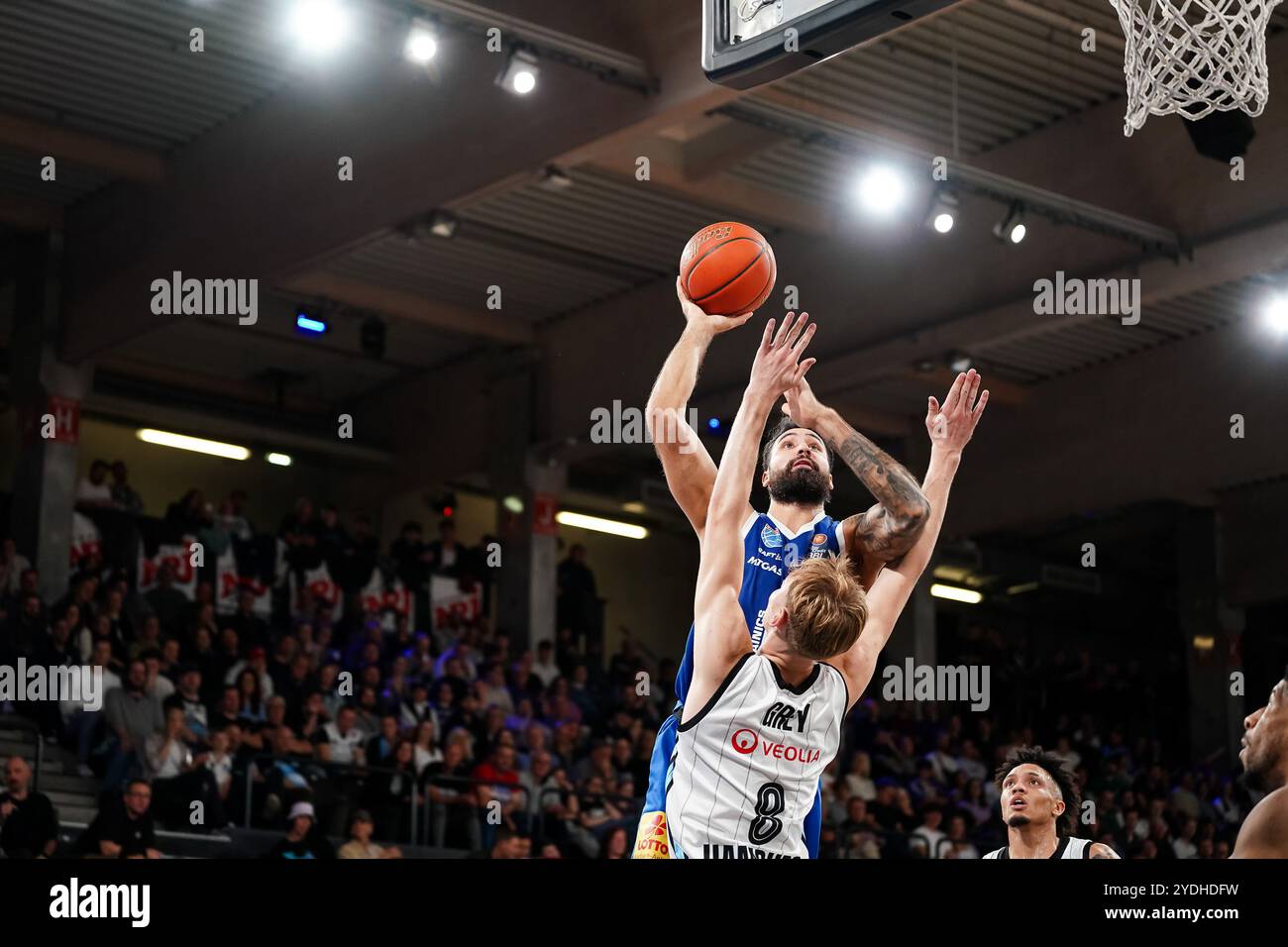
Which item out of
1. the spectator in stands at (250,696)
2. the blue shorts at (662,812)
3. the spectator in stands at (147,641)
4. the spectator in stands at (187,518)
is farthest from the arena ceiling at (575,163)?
the blue shorts at (662,812)

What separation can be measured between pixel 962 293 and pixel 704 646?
11.7 metres

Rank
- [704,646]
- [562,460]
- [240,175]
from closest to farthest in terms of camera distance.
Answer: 1. [704,646]
2. [240,175]
3. [562,460]

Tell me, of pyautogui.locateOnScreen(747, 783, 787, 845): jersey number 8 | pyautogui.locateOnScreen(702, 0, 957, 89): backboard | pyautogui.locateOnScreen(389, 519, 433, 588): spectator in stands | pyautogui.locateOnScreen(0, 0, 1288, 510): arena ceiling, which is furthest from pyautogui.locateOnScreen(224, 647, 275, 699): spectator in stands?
pyautogui.locateOnScreen(747, 783, 787, 845): jersey number 8

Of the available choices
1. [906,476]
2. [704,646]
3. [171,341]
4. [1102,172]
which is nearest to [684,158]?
[1102,172]

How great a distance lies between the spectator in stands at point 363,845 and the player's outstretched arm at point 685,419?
7.25 m

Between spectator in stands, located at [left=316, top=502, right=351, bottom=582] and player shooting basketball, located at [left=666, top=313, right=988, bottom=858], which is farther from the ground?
spectator in stands, located at [left=316, top=502, right=351, bottom=582]

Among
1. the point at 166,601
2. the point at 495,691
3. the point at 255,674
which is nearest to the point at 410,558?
the point at 495,691

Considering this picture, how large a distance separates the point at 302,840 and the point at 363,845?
682mm

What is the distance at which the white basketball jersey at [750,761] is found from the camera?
4.76 meters

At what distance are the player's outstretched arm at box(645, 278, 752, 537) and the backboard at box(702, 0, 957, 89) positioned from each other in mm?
1055

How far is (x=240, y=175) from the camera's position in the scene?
15.5 m

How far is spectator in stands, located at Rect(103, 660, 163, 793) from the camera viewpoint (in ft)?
42.5

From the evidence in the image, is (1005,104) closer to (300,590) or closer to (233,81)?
(233,81)

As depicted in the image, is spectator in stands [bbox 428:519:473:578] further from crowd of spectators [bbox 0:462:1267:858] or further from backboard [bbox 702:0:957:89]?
backboard [bbox 702:0:957:89]
